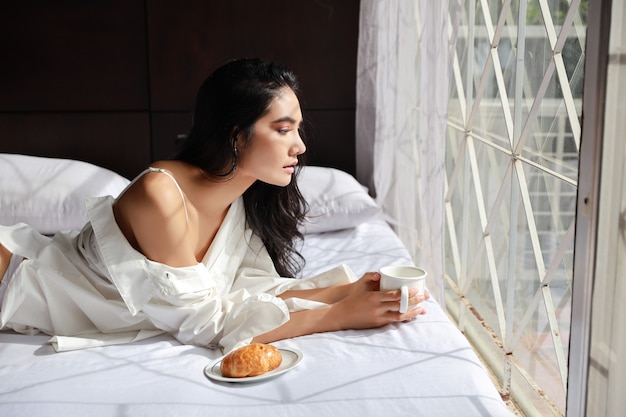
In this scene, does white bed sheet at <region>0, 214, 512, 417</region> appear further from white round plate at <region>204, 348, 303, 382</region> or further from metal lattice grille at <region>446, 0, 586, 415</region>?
metal lattice grille at <region>446, 0, 586, 415</region>

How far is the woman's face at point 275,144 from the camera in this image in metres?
1.58

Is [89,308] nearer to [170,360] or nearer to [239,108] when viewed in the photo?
[170,360]

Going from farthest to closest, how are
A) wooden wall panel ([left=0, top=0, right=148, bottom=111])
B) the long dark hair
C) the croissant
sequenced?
wooden wall panel ([left=0, top=0, right=148, bottom=111])
the long dark hair
the croissant

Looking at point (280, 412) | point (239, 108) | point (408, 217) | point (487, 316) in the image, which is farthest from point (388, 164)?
point (280, 412)

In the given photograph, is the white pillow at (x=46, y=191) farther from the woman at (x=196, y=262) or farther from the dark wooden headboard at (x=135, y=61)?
the woman at (x=196, y=262)

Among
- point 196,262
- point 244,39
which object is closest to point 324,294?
point 196,262

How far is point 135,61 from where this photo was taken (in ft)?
9.33

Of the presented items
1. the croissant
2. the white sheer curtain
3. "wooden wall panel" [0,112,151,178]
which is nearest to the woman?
the croissant

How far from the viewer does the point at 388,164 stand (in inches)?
104

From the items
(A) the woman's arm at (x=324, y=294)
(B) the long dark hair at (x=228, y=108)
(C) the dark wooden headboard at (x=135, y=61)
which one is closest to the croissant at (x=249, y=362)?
(A) the woman's arm at (x=324, y=294)

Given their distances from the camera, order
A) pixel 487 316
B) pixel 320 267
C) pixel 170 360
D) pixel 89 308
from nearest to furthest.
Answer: pixel 170 360 → pixel 89 308 → pixel 320 267 → pixel 487 316

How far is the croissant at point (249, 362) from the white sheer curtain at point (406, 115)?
77 centimetres

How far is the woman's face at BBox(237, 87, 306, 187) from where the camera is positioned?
5.20ft

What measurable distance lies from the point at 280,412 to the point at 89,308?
0.57 metres
